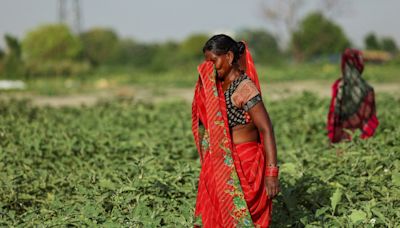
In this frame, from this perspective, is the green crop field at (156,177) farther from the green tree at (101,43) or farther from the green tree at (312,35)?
the green tree at (101,43)

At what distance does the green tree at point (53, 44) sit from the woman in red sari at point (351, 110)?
35581mm

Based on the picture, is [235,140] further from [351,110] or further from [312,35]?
[312,35]

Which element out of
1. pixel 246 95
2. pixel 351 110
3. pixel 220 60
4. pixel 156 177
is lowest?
pixel 156 177

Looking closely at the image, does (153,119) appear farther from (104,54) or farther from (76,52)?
(104,54)

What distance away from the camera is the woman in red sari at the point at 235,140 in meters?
3.34

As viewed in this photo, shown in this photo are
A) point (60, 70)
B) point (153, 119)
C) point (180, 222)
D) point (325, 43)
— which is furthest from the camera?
point (325, 43)

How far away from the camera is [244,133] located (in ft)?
11.3

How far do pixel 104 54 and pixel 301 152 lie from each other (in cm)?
6814

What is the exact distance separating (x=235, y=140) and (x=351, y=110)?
11.6ft

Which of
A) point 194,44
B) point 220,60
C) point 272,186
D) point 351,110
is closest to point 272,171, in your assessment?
point 272,186

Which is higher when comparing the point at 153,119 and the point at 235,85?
the point at 235,85

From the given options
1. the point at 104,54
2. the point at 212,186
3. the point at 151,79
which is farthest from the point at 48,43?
the point at 212,186

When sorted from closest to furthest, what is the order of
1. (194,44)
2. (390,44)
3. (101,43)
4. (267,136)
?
(267,136) → (194,44) → (390,44) → (101,43)

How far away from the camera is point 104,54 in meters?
73.2
